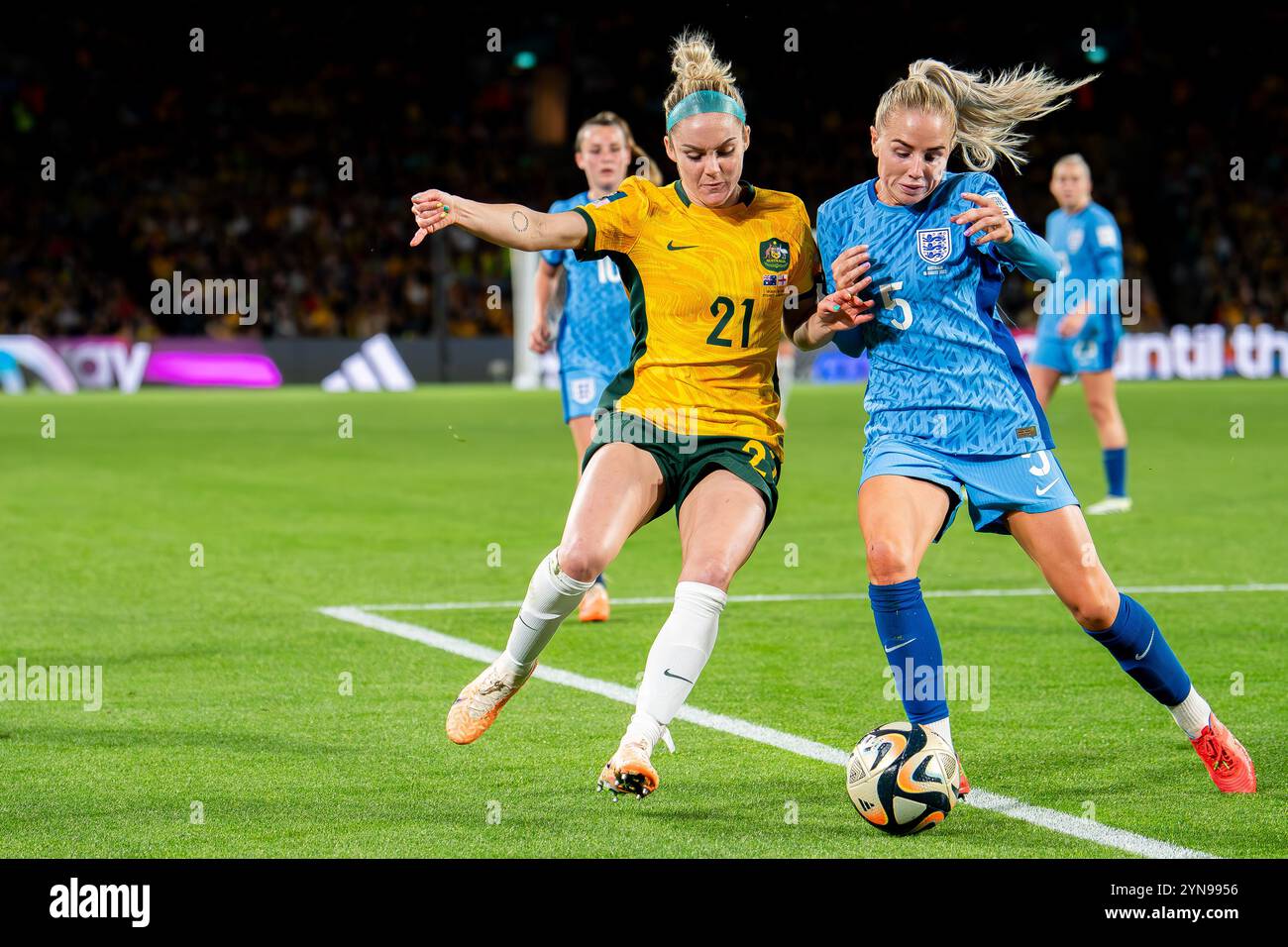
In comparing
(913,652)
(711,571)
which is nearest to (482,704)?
(711,571)

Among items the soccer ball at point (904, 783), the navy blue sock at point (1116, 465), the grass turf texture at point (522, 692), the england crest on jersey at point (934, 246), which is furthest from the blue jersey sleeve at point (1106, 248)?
the soccer ball at point (904, 783)

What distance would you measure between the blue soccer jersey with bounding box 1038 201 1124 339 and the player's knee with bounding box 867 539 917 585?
306 inches

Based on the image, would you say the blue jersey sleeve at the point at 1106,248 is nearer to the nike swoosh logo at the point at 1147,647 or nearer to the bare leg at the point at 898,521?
the nike swoosh logo at the point at 1147,647

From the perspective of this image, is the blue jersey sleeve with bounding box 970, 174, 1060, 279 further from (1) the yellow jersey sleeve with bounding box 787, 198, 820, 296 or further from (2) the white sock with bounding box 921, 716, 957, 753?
(2) the white sock with bounding box 921, 716, 957, 753

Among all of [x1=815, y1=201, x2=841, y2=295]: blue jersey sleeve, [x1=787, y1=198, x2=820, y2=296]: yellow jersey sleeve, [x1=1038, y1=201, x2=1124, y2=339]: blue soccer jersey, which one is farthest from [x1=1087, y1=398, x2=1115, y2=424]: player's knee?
[x1=815, y1=201, x2=841, y2=295]: blue jersey sleeve

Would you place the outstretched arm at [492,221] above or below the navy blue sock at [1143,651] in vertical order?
above

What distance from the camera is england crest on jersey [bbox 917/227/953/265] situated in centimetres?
493

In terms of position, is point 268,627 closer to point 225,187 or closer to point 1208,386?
point 1208,386

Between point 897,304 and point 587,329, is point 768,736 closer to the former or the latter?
point 897,304

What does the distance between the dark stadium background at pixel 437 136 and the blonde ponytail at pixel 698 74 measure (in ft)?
80.8

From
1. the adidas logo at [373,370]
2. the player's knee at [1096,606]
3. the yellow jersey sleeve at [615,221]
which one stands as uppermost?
the adidas logo at [373,370]

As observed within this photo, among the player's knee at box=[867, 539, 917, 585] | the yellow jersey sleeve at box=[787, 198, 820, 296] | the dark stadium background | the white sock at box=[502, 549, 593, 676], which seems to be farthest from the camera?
the dark stadium background

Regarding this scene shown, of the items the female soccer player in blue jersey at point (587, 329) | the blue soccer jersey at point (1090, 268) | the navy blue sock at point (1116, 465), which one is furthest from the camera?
the blue soccer jersey at point (1090, 268)

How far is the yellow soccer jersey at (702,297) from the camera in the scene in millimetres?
5176
